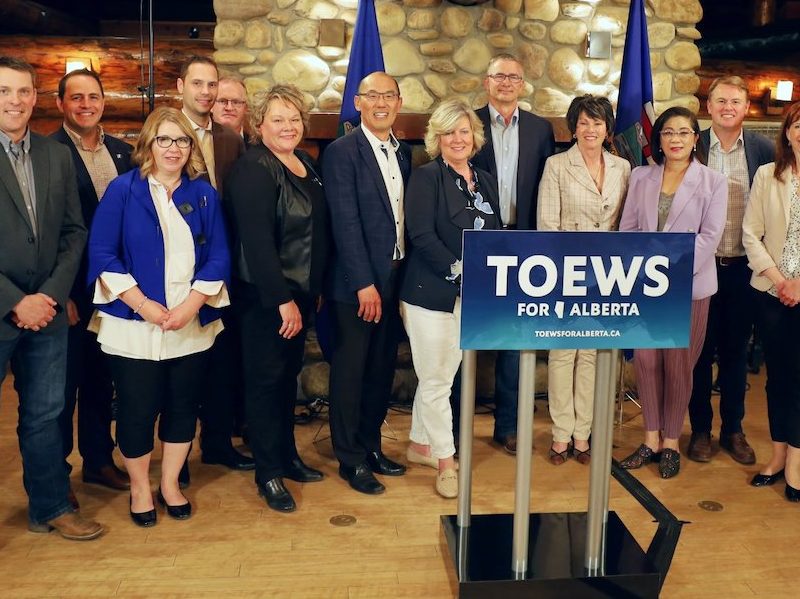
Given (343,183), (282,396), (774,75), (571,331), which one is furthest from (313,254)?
(774,75)

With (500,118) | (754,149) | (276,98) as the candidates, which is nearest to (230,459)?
(276,98)

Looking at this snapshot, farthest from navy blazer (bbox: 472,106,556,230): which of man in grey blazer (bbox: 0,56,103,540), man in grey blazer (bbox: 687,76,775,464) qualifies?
man in grey blazer (bbox: 0,56,103,540)

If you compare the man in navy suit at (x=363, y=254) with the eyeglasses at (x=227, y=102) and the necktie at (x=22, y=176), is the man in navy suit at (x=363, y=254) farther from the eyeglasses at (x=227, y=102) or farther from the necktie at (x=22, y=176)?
the necktie at (x=22, y=176)

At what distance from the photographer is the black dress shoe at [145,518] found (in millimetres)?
3086

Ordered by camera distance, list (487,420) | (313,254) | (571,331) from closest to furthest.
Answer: (571,331) < (313,254) < (487,420)

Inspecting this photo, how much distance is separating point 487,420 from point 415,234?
145 centimetres

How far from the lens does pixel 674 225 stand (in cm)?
346

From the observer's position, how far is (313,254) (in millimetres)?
3236

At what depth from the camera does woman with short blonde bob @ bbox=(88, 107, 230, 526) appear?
2.88 meters

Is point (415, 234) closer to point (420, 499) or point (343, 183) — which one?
point (343, 183)

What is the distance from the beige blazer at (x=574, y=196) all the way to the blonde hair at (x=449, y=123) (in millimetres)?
425

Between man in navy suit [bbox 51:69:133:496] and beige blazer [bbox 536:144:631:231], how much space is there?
1.73 metres

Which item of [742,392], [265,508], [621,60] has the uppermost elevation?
[621,60]

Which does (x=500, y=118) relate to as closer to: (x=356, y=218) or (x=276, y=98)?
(x=356, y=218)
